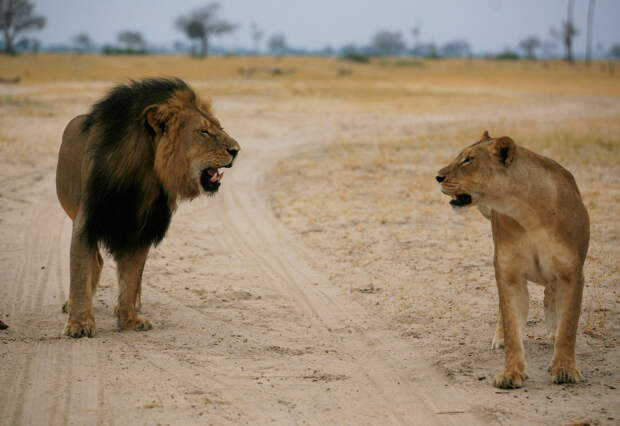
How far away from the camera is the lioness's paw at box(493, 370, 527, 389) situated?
4008 mm

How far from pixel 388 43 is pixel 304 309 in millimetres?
134070

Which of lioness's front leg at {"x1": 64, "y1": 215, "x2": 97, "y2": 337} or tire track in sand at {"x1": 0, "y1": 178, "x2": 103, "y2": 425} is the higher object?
lioness's front leg at {"x1": 64, "y1": 215, "x2": 97, "y2": 337}

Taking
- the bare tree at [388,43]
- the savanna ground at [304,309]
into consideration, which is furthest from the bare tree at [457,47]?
the savanna ground at [304,309]

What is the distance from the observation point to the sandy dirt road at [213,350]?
3764mm

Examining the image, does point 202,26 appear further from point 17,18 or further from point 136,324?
point 136,324

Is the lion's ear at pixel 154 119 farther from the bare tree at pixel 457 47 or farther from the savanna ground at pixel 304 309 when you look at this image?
the bare tree at pixel 457 47

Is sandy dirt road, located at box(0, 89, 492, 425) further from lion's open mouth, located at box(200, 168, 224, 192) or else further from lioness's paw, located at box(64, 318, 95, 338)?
lion's open mouth, located at box(200, 168, 224, 192)

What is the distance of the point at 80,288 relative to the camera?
4727 millimetres

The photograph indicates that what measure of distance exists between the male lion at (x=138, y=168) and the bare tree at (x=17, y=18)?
67675mm

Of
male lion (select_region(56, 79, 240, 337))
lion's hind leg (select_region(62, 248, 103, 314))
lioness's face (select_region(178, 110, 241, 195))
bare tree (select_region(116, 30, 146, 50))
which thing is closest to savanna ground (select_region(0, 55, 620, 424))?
lion's hind leg (select_region(62, 248, 103, 314))

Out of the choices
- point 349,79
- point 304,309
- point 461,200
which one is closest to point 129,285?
point 304,309

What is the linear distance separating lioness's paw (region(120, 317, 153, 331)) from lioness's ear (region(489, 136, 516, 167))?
2634 millimetres

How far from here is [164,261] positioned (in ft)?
22.7

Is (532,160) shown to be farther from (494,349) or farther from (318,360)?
(318,360)
